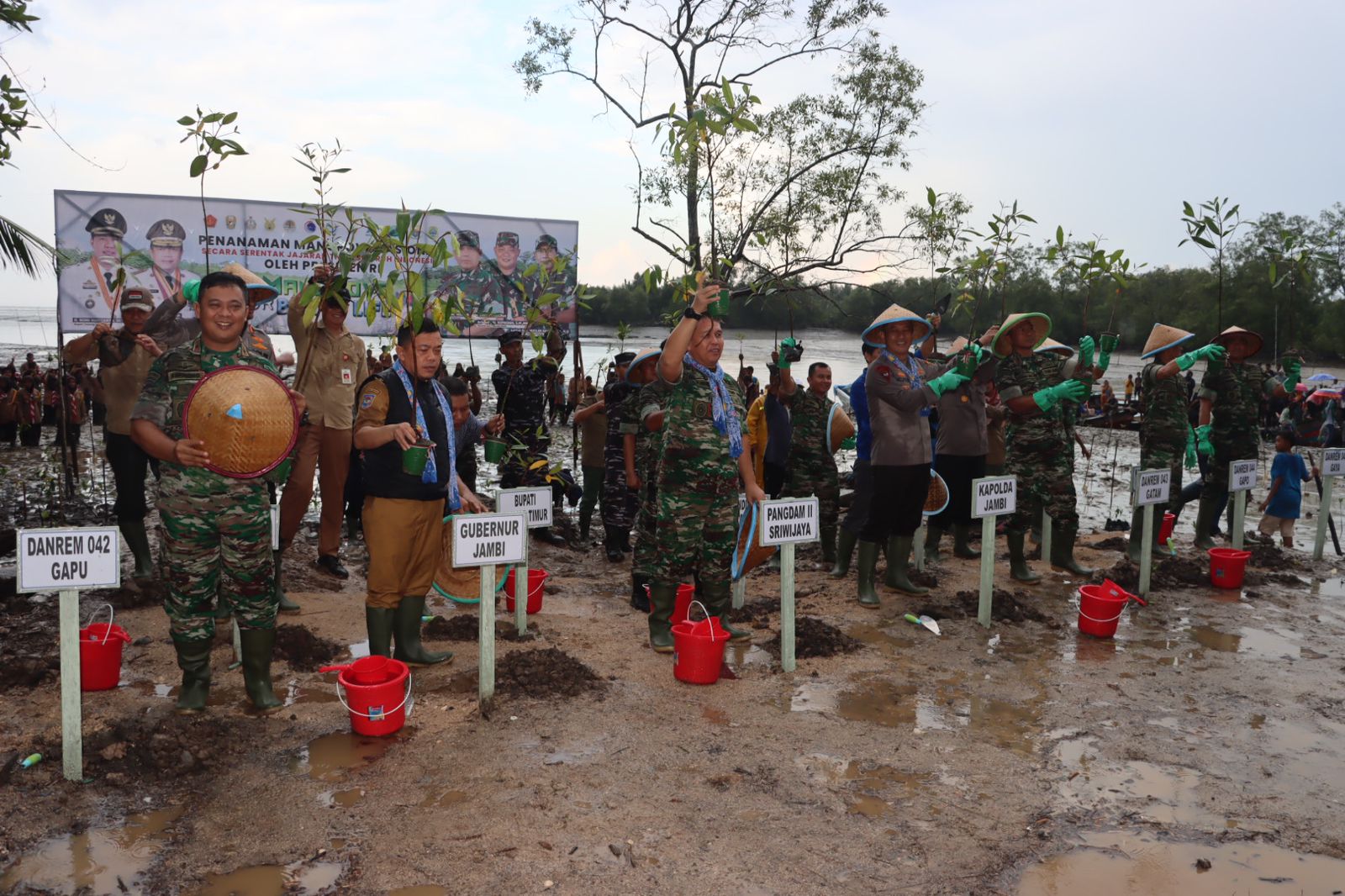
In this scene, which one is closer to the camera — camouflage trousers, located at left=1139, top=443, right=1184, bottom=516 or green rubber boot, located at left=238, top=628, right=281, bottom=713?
green rubber boot, located at left=238, top=628, right=281, bottom=713

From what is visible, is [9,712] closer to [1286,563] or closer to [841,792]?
[841,792]

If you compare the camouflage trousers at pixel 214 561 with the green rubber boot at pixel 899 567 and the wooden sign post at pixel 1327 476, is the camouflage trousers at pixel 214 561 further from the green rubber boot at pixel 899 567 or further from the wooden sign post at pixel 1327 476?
the wooden sign post at pixel 1327 476

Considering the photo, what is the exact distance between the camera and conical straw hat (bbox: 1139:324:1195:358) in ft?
25.5

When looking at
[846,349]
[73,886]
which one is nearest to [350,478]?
[73,886]

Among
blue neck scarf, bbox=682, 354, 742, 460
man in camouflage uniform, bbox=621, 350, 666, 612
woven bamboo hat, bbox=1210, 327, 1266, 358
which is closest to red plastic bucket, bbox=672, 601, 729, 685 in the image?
man in camouflage uniform, bbox=621, 350, 666, 612

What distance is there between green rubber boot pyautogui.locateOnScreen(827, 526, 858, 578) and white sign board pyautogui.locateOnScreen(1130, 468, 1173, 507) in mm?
2053

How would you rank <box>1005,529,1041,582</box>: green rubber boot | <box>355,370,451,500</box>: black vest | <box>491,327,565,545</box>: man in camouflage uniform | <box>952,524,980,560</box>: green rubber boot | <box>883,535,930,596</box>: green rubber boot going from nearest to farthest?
1. <box>355,370,451,500</box>: black vest
2. <box>883,535,930,596</box>: green rubber boot
3. <box>1005,529,1041,582</box>: green rubber boot
4. <box>491,327,565,545</box>: man in camouflage uniform
5. <box>952,524,980,560</box>: green rubber boot

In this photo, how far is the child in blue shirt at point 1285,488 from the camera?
364 inches

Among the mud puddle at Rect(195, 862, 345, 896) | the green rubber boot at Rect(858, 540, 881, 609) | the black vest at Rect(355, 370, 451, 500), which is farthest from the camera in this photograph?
the green rubber boot at Rect(858, 540, 881, 609)

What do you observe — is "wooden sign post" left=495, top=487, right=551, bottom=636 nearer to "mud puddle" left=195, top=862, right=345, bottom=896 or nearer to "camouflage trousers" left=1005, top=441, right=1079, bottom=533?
"mud puddle" left=195, top=862, right=345, bottom=896

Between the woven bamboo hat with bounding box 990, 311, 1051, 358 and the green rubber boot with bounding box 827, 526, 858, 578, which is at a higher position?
the woven bamboo hat with bounding box 990, 311, 1051, 358

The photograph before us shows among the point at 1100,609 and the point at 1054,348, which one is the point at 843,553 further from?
the point at 1054,348

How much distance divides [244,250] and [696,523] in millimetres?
9310

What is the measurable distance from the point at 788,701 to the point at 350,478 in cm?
501
